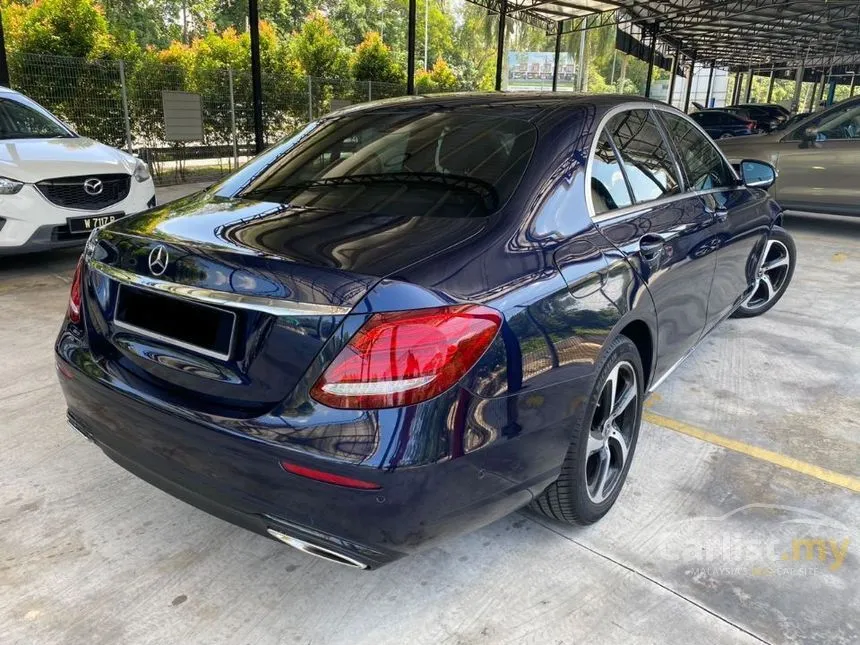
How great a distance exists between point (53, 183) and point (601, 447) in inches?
193

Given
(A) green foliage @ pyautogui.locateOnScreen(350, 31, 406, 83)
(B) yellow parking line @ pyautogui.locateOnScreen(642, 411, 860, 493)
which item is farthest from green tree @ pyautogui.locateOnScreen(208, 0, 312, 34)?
(B) yellow parking line @ pyautogui.locateOnScreen(642, 411, 860, 493)

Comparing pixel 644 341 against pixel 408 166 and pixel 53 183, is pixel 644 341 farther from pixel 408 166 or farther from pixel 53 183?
pixel 53 183

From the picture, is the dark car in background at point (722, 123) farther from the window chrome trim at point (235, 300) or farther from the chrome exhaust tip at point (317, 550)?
the chrome exhaust tip at point (317, 550)

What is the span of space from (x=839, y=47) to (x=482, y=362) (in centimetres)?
4428

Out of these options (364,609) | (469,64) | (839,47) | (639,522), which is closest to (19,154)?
(364,609)

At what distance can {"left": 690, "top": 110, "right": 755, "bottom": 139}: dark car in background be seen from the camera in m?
15.0

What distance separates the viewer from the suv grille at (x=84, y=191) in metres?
5.29

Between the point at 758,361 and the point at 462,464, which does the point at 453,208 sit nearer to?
the point at 462,464

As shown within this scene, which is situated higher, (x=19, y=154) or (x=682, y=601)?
(x=19, y=154)

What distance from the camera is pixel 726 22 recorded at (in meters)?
27.2

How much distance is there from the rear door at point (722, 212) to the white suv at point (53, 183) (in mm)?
4613

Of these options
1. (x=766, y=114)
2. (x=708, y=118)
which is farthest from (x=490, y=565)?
(x=766, y=114)

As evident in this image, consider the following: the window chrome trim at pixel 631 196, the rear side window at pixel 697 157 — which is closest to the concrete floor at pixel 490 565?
the window chrome trim at pixel 631 196

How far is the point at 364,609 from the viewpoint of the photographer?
2.02 metres
